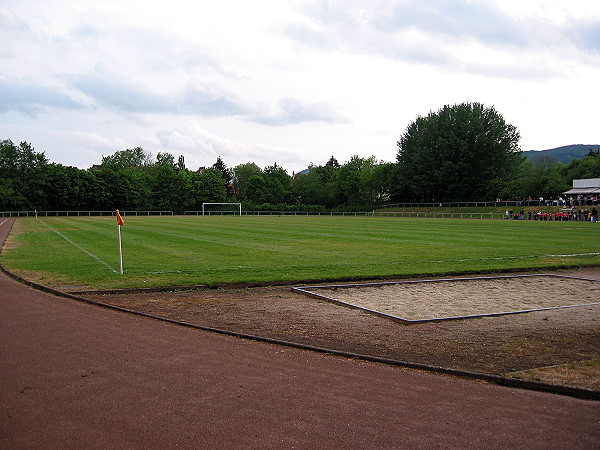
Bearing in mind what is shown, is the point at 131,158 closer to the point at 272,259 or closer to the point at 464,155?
the point at 464,155

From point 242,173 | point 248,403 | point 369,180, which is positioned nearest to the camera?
point 248,403

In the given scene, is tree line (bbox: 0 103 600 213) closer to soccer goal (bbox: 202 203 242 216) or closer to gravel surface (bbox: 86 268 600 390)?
soccer goal (bbox: 202 203 242 216)

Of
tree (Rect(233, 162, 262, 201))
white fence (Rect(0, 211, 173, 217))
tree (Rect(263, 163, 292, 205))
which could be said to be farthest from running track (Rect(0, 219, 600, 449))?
tree (Rect(233, 162, 262, 201))

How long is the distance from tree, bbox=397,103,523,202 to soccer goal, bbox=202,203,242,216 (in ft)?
112

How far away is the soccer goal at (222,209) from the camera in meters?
99.8

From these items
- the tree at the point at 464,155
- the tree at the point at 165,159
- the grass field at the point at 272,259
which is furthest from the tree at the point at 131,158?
the grass field at the point at 272,259

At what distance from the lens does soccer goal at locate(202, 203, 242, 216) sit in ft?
327

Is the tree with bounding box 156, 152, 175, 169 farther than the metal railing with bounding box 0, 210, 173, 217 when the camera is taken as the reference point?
Yes

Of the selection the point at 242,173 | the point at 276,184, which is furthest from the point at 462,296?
the point at 242,173

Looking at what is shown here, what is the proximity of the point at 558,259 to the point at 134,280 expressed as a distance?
14.3 m

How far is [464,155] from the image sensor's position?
3568 inches

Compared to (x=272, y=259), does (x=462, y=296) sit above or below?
below

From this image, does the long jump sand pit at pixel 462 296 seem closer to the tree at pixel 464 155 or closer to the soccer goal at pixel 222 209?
the tree at pixel 464 155

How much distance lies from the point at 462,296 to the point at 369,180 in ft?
338
